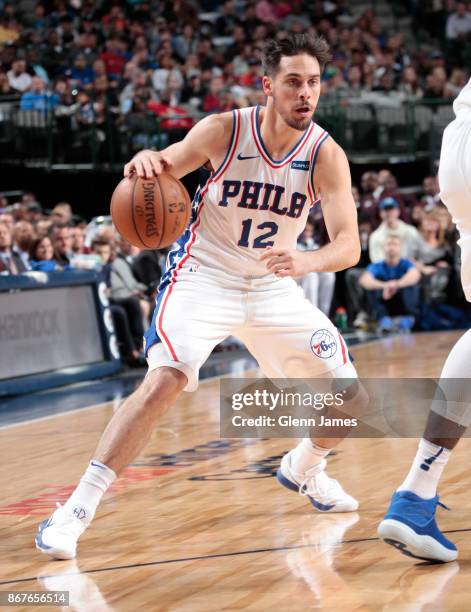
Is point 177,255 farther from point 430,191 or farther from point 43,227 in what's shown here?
point 430,191

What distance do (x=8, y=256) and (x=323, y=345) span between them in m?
6.03

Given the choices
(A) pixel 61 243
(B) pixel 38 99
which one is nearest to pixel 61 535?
(A) pixel 61 243

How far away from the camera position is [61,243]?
11.2 metres

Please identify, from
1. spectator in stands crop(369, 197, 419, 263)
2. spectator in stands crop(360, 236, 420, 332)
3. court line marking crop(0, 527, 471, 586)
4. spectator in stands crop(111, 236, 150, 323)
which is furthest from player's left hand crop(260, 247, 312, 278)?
spectator in stands crop(369, 197, 419, 263)

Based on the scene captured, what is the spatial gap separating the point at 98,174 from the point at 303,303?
10.9 meters

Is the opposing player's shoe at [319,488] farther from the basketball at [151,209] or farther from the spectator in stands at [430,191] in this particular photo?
the spectator in stands at [430,191]

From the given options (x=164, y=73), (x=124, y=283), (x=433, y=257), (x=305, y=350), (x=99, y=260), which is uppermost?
(x=164, y=73)

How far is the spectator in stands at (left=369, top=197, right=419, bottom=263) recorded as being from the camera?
14.1m

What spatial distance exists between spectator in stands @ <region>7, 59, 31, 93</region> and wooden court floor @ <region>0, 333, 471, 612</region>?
9917 millimetres

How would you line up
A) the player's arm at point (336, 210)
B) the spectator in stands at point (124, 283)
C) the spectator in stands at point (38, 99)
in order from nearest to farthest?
the player's arm at point (336, 210)
the spectator in stands at point (124, 283)
the spectator in stands at point (38, 99)

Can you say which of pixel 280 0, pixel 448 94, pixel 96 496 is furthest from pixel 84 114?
pixel 96 496

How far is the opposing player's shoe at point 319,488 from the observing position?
4.81m

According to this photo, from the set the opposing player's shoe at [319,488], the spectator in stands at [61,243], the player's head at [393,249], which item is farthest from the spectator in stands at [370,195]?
the opposing player's shoe at [319,488]

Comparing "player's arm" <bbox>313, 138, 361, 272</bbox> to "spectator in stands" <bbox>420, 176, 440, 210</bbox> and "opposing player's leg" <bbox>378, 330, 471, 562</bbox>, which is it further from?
"spectator in stands" <bbox>420, 176, 440, 210</bbox>
